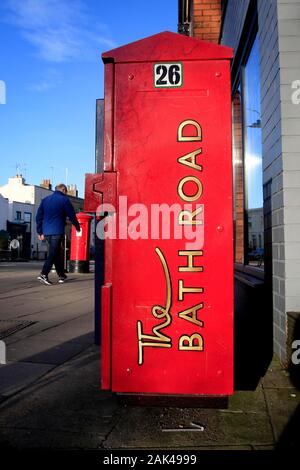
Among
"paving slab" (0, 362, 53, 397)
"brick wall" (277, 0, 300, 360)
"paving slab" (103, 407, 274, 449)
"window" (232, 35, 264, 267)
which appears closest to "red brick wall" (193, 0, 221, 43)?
"window" (232, 35, 264, 267)

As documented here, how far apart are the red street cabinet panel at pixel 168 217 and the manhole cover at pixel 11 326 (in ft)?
6.86

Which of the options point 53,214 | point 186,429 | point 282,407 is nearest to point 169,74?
point 186,429

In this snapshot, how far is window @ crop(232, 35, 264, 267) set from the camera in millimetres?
4723

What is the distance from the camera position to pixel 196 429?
195 centimetres

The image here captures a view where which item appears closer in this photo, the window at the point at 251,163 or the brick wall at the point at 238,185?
the window at the point at 251,163

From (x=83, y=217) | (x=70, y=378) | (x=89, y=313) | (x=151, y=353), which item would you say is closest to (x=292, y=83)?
(x=151, y=353)

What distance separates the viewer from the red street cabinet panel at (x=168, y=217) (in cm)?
212

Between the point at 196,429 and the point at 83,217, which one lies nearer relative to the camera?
the point at 196,429

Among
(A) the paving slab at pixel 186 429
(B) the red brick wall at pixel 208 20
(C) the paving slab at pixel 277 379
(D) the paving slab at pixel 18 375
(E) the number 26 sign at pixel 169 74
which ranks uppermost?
(B) the red brick wall at pixel 208 20

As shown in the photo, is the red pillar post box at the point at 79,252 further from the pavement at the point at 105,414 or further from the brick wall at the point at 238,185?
the pavement at the point at 105,414

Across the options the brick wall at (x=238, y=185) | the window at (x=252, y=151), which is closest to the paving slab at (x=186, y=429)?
the window at (x=252, y=151)

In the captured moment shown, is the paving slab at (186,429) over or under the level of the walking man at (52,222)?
under
